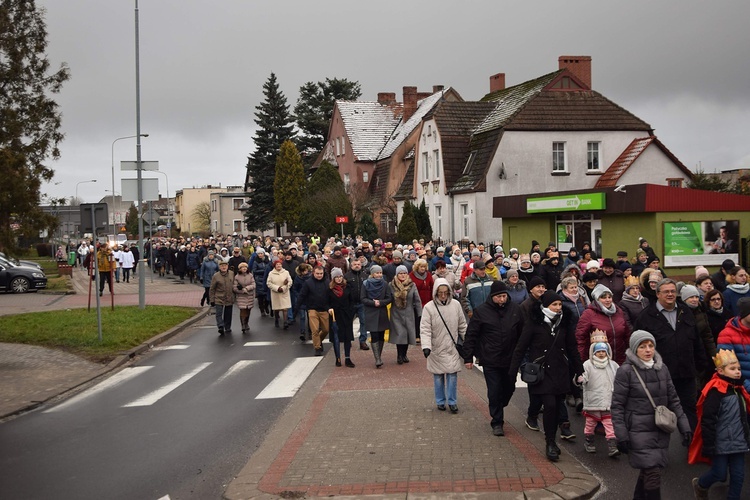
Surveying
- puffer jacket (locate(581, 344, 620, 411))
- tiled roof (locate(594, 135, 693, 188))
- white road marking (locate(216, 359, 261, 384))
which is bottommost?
white road marking (locate(216, 359, 261, 384))

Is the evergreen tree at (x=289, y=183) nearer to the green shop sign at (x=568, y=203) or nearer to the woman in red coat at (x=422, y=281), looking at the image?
the green shop sign at (x=568, y=203)

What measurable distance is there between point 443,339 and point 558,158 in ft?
108

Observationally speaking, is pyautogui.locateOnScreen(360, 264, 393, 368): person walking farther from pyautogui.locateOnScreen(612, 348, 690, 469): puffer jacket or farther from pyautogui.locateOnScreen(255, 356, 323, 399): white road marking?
pyautogui.locateOnScreen(612, 348, 690, 469): puffer jacket

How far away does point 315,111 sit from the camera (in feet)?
274

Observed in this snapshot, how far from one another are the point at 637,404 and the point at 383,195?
163 feet

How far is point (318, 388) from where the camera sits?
1160 cm

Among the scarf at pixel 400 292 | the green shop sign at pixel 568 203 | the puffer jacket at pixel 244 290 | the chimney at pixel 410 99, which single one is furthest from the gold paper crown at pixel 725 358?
the chimney at pixel 410 99

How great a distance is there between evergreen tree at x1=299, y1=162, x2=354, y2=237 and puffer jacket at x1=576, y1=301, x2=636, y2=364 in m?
41.7

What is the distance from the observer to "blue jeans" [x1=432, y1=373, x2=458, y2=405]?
9.70 meters

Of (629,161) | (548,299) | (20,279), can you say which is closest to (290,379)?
(548,299)

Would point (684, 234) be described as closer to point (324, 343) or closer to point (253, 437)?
point (324, 343)

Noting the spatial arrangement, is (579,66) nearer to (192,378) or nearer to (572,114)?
(572,114)

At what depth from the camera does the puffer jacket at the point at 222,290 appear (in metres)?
18.1

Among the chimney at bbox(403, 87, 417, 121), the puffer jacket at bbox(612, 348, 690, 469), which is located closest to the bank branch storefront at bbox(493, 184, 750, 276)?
the puffer jacket at bbox(612, 348, 690, 469)
